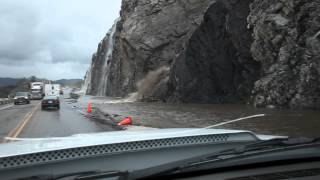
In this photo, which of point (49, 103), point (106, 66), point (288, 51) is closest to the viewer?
point (288, 51)

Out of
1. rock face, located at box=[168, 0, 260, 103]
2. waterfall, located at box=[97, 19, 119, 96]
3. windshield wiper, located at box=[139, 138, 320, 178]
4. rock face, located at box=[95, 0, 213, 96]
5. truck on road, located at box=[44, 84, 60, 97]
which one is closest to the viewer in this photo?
windshield wiper, located at box=[139, 138, 320, 178]

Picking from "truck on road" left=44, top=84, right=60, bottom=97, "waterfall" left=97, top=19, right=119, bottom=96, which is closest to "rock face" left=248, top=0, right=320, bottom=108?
"truck on road" left=44, top=84, right=60, bottom=97

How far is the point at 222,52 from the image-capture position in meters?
53.1

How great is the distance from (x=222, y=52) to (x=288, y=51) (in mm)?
15901

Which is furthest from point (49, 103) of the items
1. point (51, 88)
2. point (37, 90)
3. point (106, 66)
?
point (106, 66)

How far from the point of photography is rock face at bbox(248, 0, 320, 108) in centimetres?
3462

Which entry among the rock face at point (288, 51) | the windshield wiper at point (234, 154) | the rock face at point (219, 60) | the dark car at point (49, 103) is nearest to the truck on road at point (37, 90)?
the rock face at point (219, 60)

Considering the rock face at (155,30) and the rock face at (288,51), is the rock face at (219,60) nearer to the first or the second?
the rock face at (288,51)

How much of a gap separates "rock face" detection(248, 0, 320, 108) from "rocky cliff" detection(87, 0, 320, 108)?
0.06 m

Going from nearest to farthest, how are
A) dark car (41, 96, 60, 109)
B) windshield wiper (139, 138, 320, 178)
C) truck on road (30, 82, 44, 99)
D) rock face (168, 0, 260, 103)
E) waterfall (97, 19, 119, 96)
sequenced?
windshield wiper (139, 138, 320, 178) → rock face (168, 0, 260, 103) → dark car (41, 96, 60, 109) → truck on road (30, 82, 44, 99) → waterfall (97, 19, 119, 96)

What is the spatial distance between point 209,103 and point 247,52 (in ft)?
23.6

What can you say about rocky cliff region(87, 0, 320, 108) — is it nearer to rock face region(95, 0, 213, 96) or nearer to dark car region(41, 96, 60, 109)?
rock face region(95, 0, 213, 96)

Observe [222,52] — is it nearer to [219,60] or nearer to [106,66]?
[219,60]

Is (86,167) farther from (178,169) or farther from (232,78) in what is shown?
(232,78)
